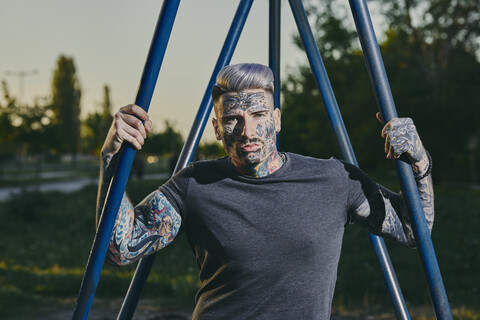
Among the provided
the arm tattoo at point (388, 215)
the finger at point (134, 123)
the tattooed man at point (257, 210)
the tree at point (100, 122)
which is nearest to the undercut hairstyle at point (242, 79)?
the tattooed man at point (257, 210)

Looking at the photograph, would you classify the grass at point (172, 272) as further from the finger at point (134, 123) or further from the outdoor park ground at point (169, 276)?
the finger at point (134, 123)

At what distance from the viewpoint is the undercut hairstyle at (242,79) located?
6.76ft

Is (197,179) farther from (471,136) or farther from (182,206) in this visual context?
(471,136)

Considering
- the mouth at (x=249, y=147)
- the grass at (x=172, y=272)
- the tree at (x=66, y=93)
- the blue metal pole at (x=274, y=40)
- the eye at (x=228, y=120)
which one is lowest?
the tree at (x=66, y=93)

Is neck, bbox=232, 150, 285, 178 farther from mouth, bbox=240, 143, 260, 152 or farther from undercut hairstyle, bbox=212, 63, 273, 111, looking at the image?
undercut hairstyle, bbox=212, 63, 273, 111

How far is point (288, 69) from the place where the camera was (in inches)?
1419

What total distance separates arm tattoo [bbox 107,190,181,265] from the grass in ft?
13.3

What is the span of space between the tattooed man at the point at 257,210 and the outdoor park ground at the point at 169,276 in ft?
12.0

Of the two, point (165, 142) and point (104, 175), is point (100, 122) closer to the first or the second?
point (165, 142)

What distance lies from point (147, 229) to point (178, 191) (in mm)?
180

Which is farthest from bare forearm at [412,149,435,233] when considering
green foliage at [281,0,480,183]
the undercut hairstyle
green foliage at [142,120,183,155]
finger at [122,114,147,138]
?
green foliage at [142,120,183,155]

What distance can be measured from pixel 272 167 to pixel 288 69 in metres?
34.6

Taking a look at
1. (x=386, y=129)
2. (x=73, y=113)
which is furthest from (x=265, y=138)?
(x=73, y=113)

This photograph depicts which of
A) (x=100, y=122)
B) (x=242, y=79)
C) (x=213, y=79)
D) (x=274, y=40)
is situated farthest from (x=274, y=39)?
(x=100, y=122)
